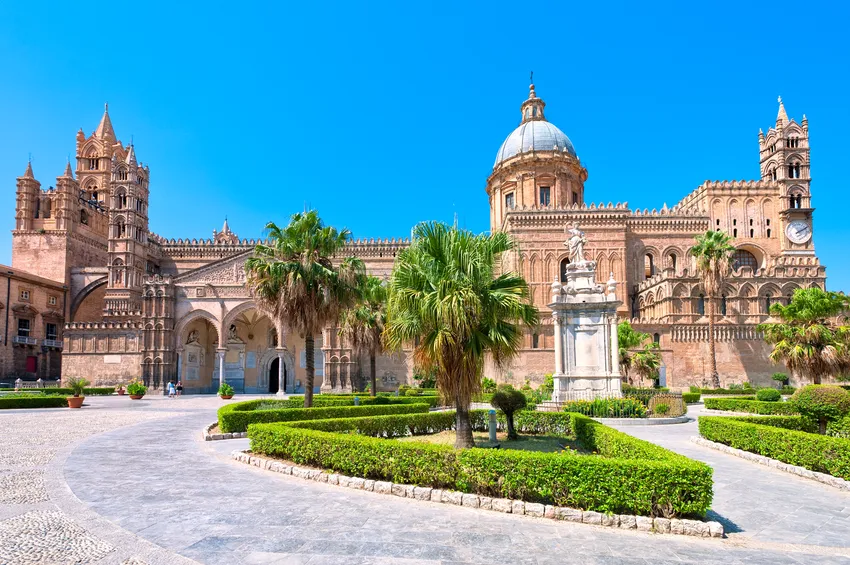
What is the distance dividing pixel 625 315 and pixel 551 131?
18.6 meters

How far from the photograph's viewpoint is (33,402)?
92.6 ft

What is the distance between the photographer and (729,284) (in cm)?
4356

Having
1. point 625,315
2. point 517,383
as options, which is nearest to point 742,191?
point 625,315

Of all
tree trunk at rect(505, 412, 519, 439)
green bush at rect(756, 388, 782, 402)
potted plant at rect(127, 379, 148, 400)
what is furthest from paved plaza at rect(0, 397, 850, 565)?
potted plant at rect(127, 379, 148, 400)

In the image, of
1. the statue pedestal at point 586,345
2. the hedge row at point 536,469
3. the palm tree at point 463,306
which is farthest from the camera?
the statue pedestal at point 586,345

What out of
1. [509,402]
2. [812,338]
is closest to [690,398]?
[812,338]

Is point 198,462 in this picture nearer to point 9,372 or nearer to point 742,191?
point 9,372

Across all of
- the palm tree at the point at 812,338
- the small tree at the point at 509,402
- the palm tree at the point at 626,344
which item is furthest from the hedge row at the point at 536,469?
the palm tree at the point at 626,344

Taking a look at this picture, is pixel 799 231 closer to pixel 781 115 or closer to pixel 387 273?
pixel 781 115

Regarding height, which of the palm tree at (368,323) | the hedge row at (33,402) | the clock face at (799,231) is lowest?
the hedge row at (33,402)

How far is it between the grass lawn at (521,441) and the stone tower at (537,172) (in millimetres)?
34841

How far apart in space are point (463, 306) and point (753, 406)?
1554 cm

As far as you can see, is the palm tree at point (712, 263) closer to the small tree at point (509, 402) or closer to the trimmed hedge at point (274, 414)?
the small tree at point (509, 402)

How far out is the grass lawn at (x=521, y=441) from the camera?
45.6 ft
